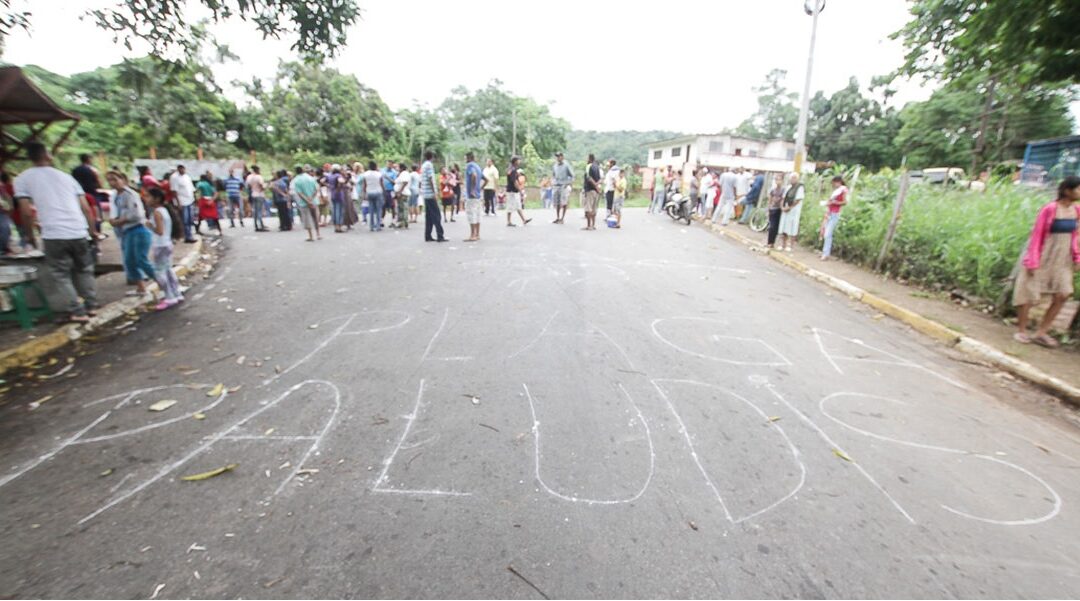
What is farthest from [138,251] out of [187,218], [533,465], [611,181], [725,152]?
[725,152]

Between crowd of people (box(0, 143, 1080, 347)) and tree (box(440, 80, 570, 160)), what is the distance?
19695mm

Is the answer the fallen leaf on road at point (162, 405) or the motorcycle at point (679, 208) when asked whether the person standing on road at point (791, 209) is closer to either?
the motorcycle at point (679, 208)

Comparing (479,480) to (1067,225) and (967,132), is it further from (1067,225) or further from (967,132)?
(967,132)

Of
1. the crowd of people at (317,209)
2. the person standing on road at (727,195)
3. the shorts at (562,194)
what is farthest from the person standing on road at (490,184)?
the person standing on road at (727,195)

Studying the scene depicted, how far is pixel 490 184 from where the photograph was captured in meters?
14.1

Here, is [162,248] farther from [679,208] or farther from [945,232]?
[679,208]

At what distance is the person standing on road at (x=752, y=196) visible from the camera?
1315cm

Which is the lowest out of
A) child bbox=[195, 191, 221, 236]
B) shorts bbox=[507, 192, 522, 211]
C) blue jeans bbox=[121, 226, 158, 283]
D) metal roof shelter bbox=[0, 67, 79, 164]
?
blue jeans bbox=[121, 226, 158, 283]

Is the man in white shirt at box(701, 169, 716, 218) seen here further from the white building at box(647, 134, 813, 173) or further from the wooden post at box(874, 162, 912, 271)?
the white building at box(647, 134, 813, 173)

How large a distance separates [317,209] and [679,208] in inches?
425

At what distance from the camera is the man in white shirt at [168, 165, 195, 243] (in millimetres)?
9570

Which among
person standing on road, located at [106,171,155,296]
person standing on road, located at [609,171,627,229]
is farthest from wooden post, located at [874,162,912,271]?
person standing on road, located at [106,171,155,296]

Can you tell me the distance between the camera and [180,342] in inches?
180

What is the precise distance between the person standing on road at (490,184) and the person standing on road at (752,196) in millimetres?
7473
